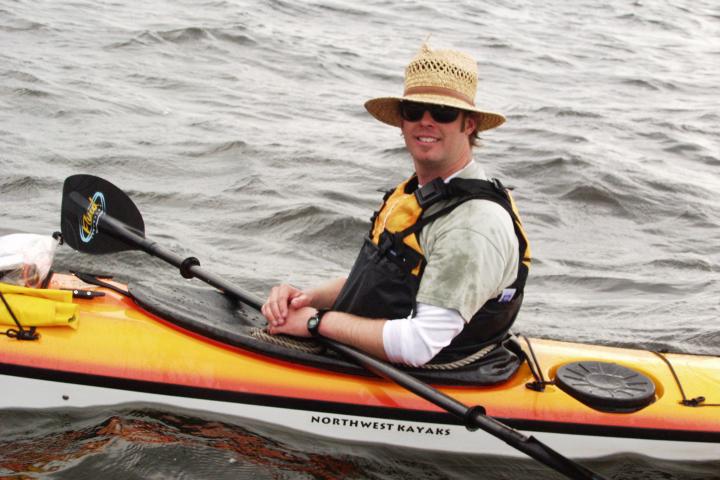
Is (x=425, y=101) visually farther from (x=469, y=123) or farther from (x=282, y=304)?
(x=282, y=304)

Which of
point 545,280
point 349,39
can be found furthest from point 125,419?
point 349,39

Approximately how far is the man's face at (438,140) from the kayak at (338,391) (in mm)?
803

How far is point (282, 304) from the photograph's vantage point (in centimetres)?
362

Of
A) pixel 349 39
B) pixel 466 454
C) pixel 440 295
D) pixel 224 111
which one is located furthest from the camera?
pixel 349 39

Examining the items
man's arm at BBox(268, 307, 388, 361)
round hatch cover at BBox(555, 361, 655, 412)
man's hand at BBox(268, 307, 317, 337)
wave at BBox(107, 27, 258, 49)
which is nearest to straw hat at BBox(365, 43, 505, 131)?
man's arm at BBox(268, 307, 388, 361)

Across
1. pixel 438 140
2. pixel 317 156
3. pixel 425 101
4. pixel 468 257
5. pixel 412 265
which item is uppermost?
pixel 425 101

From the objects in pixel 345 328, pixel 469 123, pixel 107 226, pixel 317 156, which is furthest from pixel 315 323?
pixel 317 156

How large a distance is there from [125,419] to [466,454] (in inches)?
54.2

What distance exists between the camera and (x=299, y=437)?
12.2ft

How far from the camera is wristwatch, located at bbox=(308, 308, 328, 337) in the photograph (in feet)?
11.6

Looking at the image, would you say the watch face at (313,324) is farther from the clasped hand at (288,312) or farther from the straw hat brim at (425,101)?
the straw hat brim at (425,101)

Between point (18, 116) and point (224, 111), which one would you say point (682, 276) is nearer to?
point (224, 111)

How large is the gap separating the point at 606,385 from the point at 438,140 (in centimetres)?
124

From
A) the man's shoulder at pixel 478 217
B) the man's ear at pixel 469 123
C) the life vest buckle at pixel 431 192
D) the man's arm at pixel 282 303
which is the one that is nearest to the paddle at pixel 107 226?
the man's arm at pixel 282 303
